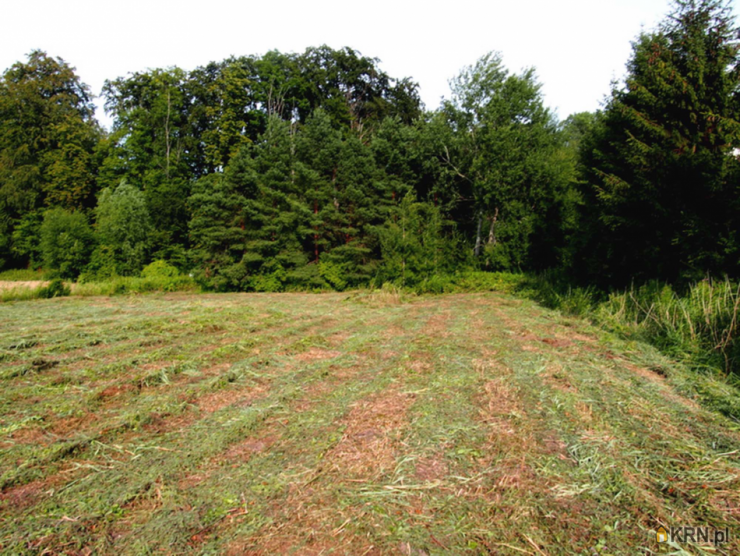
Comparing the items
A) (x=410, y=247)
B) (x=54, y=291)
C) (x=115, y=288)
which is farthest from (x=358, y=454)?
(x=115, y=288)

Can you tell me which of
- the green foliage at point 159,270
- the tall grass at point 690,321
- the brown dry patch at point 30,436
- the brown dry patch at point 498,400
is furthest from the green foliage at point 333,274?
the brown dry patch at point 30,436

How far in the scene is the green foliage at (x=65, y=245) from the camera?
22438 millimetres

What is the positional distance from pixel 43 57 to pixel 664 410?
Result: 4498 cm

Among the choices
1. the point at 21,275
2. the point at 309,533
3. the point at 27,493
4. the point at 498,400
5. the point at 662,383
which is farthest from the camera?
the point at 21,275

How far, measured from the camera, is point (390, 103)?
28.5 meters

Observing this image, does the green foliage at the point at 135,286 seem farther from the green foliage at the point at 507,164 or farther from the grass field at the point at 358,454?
the green foliage at the point at 507,164

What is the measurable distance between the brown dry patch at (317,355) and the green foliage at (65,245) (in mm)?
23475

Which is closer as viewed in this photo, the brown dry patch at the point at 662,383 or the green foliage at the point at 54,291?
the brown dry patch at the point at 662,383

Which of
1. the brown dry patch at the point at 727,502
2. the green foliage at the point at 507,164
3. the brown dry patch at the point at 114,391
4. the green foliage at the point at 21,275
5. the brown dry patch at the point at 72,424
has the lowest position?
the green foliage at the point at 21,275

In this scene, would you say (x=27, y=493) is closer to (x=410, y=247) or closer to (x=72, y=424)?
(x=72, y=424)

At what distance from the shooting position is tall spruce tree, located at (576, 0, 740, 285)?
675cm

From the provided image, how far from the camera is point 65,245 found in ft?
73.5

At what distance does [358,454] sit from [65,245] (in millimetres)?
26617

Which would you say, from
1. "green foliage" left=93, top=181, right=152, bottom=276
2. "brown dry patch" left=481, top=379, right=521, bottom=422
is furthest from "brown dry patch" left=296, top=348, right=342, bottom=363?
"green foliage" left=93, top=181, right=152, bottom=276
